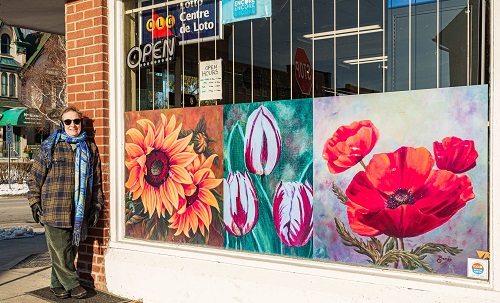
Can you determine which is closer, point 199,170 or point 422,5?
point 422,5

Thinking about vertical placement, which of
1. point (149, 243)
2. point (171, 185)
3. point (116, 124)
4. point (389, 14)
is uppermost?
point (389, 14)

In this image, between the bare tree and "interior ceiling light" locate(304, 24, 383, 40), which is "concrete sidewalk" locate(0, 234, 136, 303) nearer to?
"interior ceiling light" locate(304, 24, 383, 40)

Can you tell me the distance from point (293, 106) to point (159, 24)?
77.8 inches

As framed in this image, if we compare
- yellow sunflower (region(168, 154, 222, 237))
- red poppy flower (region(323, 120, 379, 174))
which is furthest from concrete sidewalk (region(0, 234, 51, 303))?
red poppy flower (region(323, 120, 379, 174))

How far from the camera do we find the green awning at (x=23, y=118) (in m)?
34.2

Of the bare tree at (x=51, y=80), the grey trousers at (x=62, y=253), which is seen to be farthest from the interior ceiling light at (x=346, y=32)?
the bare tree at (x=51, y=80)

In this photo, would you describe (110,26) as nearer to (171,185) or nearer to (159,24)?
(159,24)

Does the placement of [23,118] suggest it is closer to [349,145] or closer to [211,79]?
[211,79]

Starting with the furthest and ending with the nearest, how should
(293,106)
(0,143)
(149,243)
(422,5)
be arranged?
(0,143) < (149,243) < (293,106) < (422,5)

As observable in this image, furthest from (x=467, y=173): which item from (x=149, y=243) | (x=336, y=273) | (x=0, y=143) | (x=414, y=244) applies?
(x=0, y=143)

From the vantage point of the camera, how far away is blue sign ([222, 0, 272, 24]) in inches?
192

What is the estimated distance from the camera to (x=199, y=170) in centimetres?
523

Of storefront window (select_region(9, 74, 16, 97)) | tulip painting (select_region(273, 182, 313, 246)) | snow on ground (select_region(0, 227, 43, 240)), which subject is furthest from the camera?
storefront window (select_region(9, 74, 16, 97))

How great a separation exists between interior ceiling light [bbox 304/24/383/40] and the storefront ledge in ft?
5.93
